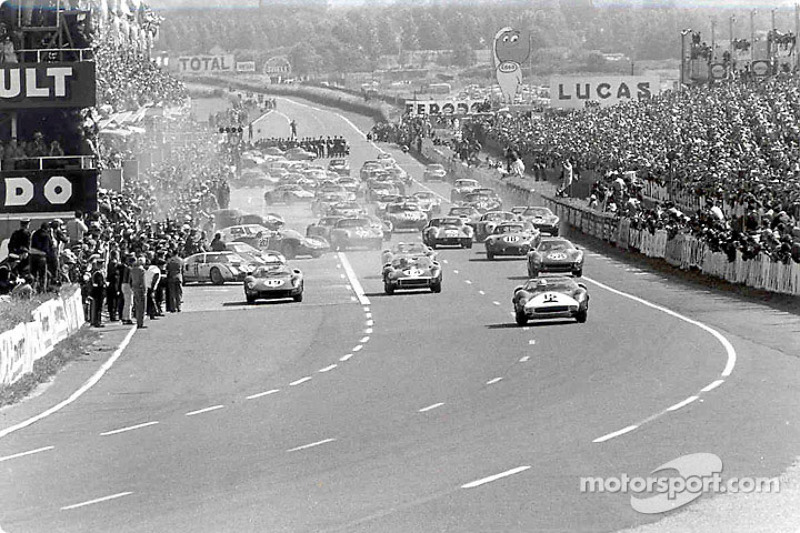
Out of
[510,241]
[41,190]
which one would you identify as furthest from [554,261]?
[41,190]

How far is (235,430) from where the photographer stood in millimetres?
21453

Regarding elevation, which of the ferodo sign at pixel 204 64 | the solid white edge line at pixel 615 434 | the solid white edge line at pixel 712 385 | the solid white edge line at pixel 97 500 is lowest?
the solid white edge line at pixel 712 385

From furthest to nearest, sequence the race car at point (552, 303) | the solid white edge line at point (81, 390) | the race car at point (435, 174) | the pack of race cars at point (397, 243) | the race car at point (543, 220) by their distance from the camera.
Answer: the race car at point (435, 174) → the race car at point (543, 220) → the pack of race cars at point (397, 243) → the race car at point (552, 303) → the solid white edge line at point (81, 390)

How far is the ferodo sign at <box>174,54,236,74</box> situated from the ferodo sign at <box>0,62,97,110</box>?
105m

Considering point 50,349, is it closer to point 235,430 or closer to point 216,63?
point 235,430

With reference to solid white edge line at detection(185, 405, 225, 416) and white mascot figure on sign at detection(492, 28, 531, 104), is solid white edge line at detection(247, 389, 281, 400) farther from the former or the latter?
white mascot figure on sign at detection(492, 28, 531, 104)

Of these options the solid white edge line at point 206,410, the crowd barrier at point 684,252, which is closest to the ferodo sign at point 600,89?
the crowd barrier at point 684,252

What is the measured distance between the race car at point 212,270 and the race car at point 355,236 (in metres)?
10.6

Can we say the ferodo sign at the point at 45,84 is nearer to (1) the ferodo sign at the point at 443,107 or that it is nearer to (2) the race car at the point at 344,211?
(2) the race car at the point at 344,211

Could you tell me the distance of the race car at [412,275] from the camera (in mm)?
45812

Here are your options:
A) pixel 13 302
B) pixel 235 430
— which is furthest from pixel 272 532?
pixel 13 302

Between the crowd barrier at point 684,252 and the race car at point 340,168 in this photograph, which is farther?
the race car at point 340,168

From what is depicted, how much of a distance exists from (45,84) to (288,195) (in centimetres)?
5118

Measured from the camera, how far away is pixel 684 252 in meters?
50.4
